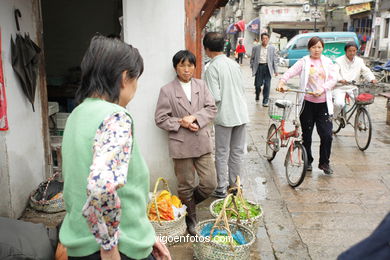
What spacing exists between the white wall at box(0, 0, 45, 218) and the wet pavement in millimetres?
355

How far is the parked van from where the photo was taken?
22.3 meters

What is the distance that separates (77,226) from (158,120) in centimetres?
254

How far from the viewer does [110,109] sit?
1640 mm

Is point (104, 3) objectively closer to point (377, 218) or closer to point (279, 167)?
point (279, 167)

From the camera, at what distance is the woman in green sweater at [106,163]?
1.55 meters

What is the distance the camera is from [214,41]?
15.6 ft

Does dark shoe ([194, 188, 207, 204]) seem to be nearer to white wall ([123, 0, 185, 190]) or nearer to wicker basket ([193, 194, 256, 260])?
white wall ([123, 0, 185, 190])

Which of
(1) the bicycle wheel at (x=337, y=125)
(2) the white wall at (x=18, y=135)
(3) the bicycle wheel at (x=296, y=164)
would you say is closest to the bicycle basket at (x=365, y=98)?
(1) the bicycle wheel at (x=337, y=125)

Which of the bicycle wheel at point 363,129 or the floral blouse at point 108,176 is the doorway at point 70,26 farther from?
the floral blouse at point 108,176

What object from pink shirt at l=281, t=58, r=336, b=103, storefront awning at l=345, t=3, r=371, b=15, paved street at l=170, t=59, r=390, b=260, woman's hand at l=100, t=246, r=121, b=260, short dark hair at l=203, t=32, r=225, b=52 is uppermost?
storefront awning at l=345, t=3, r=371, b=15

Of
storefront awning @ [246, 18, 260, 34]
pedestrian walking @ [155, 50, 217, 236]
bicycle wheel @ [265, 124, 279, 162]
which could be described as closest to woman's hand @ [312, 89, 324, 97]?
bicycle wheel @ [265, 124, 279, 162]

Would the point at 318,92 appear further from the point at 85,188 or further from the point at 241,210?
the point at 85,188

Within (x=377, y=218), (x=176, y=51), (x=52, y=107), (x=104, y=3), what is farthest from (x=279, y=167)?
(x=104, y=3)

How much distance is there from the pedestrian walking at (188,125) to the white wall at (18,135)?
1.46 m
